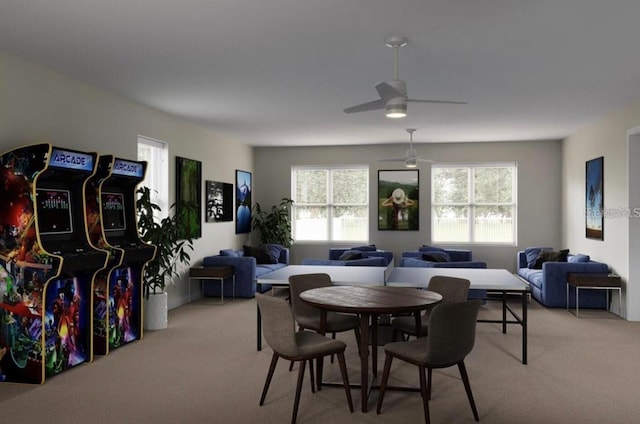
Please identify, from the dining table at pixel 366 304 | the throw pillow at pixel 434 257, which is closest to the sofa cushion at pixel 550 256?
the throw pillow at pixel 434 257

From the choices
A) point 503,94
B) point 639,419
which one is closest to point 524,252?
point 503,94

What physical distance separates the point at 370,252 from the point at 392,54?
16.6ft

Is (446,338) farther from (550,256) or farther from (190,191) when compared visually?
(550,256)

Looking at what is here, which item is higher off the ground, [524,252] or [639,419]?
[524,252]

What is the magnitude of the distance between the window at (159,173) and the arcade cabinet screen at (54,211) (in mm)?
2464

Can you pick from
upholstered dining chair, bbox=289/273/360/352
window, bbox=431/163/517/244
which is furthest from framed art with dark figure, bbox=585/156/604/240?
upholstered dining chair, bbox=289/273/360/352

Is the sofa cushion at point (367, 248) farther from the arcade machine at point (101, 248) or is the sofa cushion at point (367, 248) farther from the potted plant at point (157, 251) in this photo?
the arcade machine at point (101, 248)

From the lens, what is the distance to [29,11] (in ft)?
11.6

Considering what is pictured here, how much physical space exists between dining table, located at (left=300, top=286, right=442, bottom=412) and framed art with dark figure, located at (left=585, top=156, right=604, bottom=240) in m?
4.63

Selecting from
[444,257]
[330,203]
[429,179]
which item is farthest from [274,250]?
[429,179]

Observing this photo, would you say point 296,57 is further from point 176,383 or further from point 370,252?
point 370,252

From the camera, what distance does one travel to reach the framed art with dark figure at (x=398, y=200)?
407 inches

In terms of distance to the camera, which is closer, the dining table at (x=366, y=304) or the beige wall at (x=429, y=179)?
the dining table at (x=366, y=304)

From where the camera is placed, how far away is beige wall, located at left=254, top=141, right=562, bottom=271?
9.87m
